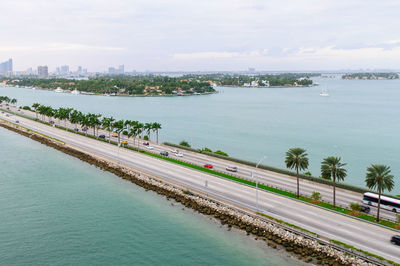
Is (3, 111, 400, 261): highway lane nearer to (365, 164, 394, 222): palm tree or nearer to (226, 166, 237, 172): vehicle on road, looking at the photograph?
(226, 166, 237, 172): vehicle on road

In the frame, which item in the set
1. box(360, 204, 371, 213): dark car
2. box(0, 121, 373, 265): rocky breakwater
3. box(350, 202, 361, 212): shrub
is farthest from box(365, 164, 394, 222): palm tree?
box(0, 121, 373, 265): rocky breakwater

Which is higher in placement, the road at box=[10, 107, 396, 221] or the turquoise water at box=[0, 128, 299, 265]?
the road at box=[10, 107, 396, 221]

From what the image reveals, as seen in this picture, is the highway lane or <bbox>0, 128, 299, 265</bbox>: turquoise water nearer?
the highway lane

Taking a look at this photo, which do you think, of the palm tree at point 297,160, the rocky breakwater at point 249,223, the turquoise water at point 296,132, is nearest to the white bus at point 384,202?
the palm tree at point 297,160

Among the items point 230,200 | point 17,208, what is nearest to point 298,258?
point 230,200

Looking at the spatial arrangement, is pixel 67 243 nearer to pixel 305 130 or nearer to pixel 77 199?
pixel 77 199

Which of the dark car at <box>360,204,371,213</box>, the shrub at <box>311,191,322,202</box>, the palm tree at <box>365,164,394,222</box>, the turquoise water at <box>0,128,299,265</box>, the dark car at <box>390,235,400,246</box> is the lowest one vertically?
the turquoise water at <box>0,128,299,265</box>

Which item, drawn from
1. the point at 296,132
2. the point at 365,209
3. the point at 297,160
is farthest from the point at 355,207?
the point at 296,132

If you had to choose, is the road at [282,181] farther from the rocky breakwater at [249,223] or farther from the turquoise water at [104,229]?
the turquoise water at [104,229]
